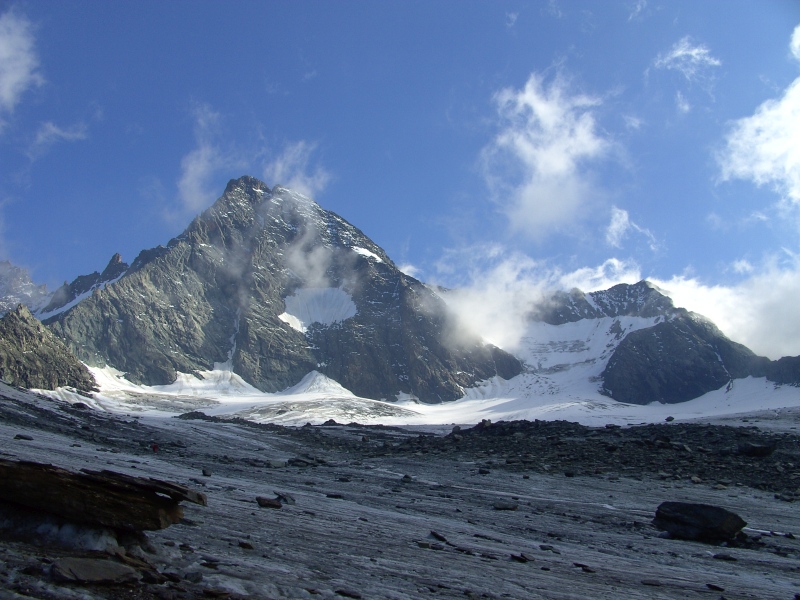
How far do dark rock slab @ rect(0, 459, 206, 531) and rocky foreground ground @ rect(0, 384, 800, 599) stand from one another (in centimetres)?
24

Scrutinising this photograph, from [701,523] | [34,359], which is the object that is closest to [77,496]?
[701,523]

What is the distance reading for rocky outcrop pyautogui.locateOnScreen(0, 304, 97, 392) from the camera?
164m

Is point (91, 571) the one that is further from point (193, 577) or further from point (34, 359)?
point (34, 359)

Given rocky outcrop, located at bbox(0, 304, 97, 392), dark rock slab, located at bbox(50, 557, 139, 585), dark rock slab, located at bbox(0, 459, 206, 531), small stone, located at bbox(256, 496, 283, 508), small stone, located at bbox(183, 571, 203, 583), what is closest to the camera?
dark rock slab, located at bbox(50, 557, 139, 585)

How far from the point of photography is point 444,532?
14.3m

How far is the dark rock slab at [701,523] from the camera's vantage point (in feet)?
49.8

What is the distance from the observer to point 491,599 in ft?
28.7

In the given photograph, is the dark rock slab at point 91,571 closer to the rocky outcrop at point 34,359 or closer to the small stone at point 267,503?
the small stone at point 267,503

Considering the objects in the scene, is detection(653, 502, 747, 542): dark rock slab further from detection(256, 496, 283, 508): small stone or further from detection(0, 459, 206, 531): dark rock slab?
detection(0, 459, 206, 531): dark rock slab

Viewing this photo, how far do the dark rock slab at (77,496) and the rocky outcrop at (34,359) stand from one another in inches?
7018

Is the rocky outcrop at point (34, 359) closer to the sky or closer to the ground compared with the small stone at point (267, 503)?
closer to the sky

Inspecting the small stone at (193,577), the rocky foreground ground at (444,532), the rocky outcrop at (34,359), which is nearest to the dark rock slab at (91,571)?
the rocky foreground ground at (444,532)

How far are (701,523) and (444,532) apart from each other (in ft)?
21.7

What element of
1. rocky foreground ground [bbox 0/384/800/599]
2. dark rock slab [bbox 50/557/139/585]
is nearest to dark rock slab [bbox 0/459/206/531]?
rocky foreground ground [bbox 0/384/800/599]
